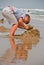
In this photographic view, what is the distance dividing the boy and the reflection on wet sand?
0.14 metres

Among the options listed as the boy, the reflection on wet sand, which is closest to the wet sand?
the reflection on wet sand

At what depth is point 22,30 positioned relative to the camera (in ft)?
10.3

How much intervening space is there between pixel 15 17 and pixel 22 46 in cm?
57

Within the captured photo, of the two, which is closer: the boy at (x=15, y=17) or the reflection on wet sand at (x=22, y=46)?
the reflection on wet sand at (x=22, y=46)

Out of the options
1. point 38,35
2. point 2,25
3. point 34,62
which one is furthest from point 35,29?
point 34,62

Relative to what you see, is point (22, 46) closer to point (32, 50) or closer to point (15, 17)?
point (32, 50)

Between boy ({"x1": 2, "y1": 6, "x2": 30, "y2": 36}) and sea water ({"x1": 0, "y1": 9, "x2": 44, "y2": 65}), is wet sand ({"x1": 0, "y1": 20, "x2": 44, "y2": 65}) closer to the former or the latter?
sea water ({"x1": 0, "y1": 9, "x2": 44, "y2": 65})

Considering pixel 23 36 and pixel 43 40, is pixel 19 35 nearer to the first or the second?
pixel 23 36

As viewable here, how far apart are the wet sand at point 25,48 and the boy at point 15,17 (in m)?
0.14

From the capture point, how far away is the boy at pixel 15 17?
3139 mm

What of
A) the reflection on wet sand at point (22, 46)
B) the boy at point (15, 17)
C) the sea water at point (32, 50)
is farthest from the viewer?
the boy at point (15, 17)

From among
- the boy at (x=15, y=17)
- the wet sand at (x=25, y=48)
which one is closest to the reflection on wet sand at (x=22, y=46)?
the wet sand at (x=25, y=48)

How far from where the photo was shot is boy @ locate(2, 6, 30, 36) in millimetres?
3139

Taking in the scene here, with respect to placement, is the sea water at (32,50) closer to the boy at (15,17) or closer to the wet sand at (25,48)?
the wet sand at (25,48)
